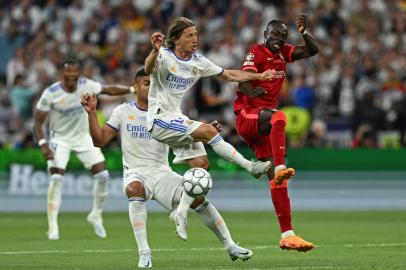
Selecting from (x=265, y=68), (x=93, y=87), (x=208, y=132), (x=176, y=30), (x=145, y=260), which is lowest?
(x=145, y=260)

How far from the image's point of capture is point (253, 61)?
1391 centimetres

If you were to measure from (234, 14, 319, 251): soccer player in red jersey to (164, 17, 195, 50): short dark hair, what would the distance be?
1.06 metres

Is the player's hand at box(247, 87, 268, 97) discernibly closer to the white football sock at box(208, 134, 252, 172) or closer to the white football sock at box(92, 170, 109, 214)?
the white football sock at box(208, 134, 252, 172)

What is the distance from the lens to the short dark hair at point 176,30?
508 inches

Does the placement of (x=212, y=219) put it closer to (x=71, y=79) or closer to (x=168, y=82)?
(x=168, y=82)

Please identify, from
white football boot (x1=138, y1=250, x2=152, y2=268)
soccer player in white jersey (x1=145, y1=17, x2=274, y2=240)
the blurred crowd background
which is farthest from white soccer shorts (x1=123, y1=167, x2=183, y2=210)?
the blurred crowd background

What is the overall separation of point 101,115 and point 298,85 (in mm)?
4597

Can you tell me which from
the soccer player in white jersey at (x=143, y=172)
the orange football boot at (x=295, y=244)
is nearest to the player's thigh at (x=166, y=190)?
the soccer player in white jersey at (x=143, y=172)

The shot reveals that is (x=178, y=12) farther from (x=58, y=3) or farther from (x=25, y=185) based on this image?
(x=25, y=185)

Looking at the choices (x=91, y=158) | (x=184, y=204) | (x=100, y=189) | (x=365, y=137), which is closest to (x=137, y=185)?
(x=184, y=204)

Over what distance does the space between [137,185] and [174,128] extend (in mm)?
774

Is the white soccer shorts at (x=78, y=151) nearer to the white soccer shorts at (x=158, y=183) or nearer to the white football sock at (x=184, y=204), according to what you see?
the white soccer shorts at (x=158, y=183)

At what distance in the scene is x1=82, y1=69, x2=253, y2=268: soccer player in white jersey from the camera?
505 inches

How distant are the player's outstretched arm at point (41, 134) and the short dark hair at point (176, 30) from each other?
5446mm
